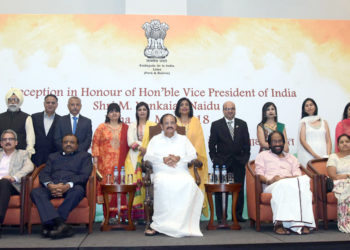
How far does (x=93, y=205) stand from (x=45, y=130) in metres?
1.60

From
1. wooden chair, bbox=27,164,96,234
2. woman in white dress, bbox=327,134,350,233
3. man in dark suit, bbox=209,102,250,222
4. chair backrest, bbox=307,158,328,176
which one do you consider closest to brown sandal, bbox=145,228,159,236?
wooden chair, bbox=27,164,96,234

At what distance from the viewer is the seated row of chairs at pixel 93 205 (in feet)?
14.8

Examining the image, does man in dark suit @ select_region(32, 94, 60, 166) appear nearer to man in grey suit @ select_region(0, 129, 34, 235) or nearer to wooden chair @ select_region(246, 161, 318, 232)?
man in grey suit @ select_region(0, 129, 34, 235)

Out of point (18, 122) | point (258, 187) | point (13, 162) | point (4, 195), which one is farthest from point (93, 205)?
point (258, 187)

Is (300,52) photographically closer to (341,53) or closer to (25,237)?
(341,53)

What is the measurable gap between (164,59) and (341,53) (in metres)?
3.01

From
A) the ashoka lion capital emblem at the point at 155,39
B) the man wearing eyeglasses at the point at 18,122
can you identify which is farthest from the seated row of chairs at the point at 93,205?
the ashoka lion capital emblem at the point at 155,39

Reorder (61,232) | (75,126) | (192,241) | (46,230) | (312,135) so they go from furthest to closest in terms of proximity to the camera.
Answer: (312,135) → (75,126) → (46,230) → (61,232) → (192,241)

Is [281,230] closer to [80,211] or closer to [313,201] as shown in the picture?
[313,201]

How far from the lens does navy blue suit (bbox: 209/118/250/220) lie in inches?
219

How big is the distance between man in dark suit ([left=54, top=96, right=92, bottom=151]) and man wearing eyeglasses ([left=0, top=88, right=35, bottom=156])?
0.36 m

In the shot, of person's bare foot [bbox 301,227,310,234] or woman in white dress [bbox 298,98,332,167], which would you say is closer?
person's bare foot [bbox 301,227,310,234]

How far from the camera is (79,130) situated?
562cm

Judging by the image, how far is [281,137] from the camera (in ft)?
16.2
